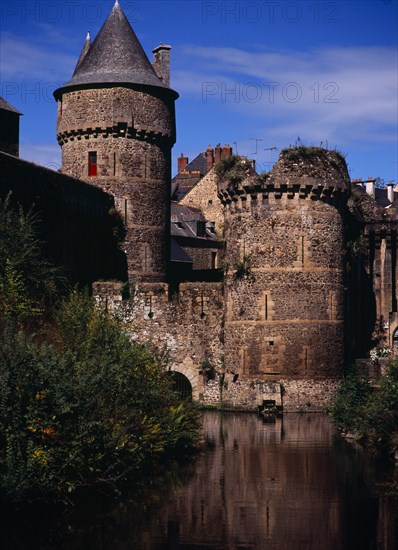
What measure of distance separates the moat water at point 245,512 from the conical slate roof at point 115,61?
1949 centimetres

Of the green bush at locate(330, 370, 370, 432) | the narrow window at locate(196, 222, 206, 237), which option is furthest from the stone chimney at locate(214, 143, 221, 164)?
the green bush at locate(330, 370, 370, 432)

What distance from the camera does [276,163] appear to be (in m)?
36.0

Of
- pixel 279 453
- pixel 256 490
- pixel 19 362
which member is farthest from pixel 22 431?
pixel 279 453

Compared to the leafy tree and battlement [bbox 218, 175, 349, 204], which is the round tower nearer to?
battlement [bbox 218, 175, 349, 204]

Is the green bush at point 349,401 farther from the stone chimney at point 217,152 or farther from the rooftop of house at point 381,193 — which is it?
the stone chimney at point 217,152

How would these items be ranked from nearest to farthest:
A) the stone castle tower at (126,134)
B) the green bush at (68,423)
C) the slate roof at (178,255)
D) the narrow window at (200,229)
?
the green bush at (68,423)
the stone castle tower at (126,134)
the slate roof at (178,255)
the narrow window at (200,229)

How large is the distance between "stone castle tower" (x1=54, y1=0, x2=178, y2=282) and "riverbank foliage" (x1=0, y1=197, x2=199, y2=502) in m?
15.0

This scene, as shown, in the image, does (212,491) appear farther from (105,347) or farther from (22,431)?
(105,347)

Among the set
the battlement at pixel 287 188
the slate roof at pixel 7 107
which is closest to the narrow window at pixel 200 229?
the slate roof at pixel 7 107

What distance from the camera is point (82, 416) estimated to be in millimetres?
18938

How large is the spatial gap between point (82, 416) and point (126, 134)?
2310 cm

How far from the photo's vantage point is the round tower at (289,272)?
35.8m

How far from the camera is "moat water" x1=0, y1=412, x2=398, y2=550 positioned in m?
15.5

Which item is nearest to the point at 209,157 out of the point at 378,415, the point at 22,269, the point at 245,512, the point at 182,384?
the point at 182,384
